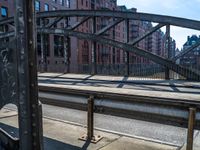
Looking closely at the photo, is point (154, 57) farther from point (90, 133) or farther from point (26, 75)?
point (26, 75)

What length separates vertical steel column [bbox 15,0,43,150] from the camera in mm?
2666

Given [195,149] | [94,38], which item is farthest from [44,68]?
[195,149]

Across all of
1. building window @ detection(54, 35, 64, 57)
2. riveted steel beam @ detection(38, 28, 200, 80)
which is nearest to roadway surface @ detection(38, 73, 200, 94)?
riveted steel beam @ detection(38, 28, 200, 80)

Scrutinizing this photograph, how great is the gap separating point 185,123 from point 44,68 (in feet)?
95.1

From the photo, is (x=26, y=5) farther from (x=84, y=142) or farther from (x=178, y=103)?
(x=84, y=142)

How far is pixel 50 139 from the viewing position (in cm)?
470

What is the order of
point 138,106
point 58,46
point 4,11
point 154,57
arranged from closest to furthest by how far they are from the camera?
point 138,106 < point 154,57 < point 4,11 < point 58,46

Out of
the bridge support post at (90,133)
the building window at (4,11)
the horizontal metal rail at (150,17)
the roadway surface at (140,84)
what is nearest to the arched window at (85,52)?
the building window at (4,11)

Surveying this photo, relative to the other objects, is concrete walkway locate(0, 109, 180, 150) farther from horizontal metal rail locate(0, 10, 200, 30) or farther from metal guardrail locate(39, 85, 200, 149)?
horizontal metal rail locate(0, 10, 200, 30)

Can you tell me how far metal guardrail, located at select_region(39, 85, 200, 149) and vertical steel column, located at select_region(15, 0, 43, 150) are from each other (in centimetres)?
141

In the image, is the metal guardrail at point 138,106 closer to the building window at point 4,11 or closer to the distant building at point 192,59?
the distant building at point 192,59

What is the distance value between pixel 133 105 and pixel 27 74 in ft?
5.41

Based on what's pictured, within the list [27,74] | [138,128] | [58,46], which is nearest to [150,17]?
[138,128]

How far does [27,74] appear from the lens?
270 cm
